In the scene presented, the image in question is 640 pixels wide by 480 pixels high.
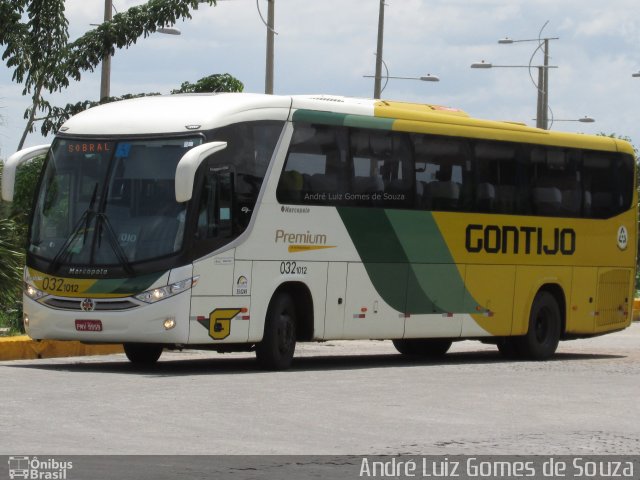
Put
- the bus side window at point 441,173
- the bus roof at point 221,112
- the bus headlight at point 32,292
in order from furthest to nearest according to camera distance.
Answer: the bus side window at point 441,173, the bus headlight at point 32,292, the bus roof at point 221,112

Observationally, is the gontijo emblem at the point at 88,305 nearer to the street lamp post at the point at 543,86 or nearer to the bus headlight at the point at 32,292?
the bus headlight at the point at 32,292

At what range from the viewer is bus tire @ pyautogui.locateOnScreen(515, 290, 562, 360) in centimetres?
2391

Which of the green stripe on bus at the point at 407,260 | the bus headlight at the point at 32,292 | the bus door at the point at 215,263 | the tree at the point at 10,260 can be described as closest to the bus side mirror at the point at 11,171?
the bus headlight at the point at 32,292

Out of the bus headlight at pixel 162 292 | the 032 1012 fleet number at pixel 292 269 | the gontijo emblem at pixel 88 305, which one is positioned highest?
the 032 1012 fleet number at pixel 292 269

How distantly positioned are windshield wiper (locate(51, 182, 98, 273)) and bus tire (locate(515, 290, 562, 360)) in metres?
7.99

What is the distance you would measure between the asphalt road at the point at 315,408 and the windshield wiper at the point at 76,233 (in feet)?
4.05

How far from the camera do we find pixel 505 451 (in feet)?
38.2

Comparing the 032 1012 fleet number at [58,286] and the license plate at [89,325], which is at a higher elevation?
the 032 1012 fleet number at [58,286]

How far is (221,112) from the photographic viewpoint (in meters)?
18.6

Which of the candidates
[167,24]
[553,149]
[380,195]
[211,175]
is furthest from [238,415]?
[167,24]

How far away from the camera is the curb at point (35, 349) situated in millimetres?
20328

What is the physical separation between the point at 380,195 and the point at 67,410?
26.6ft

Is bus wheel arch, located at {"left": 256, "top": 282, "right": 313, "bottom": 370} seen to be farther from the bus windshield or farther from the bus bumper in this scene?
the bus windshield

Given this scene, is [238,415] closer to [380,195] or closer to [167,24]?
[380,195]
